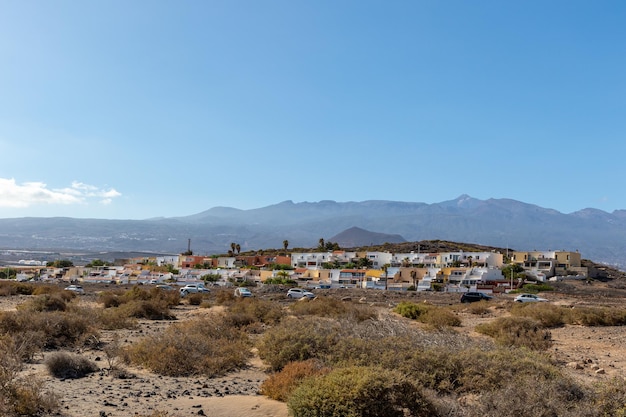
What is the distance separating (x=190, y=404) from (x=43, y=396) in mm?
2600

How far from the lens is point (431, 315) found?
27875 mm

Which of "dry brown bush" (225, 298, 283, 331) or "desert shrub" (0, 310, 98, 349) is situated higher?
"desert shrub" (0, 310, 98, 349)

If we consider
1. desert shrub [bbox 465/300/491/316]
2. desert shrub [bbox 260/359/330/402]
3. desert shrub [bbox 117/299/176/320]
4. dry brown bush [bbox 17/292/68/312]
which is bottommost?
desert shrub [bbox 465/300/491/316]

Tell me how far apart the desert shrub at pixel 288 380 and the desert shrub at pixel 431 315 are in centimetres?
1322

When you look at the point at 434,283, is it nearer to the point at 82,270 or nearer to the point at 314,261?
the point at 314,261

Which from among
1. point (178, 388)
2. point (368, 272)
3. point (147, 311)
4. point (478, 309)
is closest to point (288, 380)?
point (178, 388)

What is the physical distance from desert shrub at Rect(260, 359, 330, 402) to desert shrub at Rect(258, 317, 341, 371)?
6.03ft

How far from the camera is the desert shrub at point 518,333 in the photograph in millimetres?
18178

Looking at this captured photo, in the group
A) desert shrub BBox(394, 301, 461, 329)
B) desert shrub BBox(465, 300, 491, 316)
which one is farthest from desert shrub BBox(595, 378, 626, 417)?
Result: desert shrub BBox(465, 300, 491, 316)

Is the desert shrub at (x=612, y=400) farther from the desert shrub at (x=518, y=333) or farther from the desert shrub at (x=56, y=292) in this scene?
the desert shrub at (x=56, y=292)

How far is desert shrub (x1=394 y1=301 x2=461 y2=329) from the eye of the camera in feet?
85.2

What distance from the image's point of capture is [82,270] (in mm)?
98438

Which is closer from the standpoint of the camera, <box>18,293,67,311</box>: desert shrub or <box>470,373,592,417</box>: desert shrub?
<box>470,373,592,417</box>: desert shrub

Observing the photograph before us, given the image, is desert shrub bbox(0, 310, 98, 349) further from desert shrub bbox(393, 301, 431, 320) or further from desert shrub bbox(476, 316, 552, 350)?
desert shrub bbox(393, 301, 431, 320)
